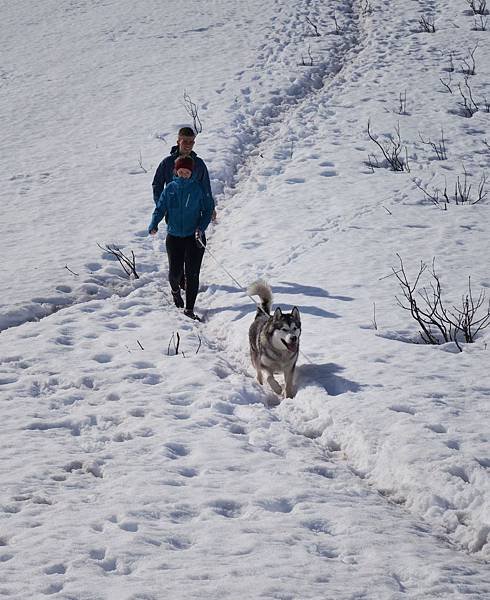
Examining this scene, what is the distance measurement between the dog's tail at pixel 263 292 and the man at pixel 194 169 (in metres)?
1.67

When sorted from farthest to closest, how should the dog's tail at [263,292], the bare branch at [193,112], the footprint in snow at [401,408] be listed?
the bare branch at [193,112], the dog's tail at [263,292], the footprint in snow at [401,408]

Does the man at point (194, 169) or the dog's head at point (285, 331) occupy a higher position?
the man at point (194, 169)

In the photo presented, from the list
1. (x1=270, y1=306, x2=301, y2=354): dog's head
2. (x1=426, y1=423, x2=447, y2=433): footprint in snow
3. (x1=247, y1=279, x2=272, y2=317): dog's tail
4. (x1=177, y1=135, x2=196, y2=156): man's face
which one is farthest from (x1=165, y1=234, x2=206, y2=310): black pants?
(x1=426, y1=423, x2=447, y2=433): footprint in snow

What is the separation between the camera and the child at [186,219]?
916 cm

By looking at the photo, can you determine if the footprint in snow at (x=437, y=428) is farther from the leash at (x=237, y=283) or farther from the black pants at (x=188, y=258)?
the black pants at (x=188, y=258)

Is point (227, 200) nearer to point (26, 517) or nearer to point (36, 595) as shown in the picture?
point (26, 517)

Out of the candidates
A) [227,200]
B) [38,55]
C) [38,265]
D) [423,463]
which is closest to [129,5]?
[38,55]

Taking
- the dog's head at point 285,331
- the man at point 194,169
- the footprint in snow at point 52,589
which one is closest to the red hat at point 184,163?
the man at point 194,169

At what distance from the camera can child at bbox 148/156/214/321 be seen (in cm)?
916

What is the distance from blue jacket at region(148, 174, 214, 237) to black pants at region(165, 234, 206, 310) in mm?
129

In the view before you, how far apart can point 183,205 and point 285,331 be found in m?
2.68

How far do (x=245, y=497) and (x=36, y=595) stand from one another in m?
1.79

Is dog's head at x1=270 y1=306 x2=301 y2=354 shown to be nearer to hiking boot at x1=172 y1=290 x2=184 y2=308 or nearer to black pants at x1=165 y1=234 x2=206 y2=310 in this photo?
black pants at x1=165 y1=234 x2=206 y2=310

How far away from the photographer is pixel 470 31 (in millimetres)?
21391
